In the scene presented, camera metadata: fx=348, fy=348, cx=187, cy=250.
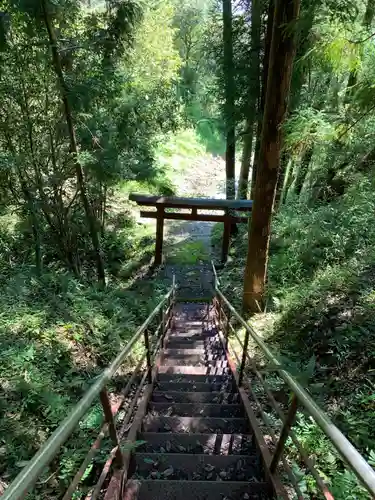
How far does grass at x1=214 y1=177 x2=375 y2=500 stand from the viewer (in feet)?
11.0

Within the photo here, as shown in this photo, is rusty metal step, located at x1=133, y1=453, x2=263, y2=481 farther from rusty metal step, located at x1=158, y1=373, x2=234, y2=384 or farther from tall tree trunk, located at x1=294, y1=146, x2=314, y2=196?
tall tree trunk, located at x1=294, y1=146, x2=314, y2=196

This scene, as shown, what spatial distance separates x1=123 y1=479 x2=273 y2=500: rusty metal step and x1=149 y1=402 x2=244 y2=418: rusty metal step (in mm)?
1257

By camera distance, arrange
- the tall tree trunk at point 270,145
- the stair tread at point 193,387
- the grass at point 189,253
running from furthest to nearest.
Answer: the grass at point 189,253
the tall tree trunk at point 270,145
the stair tread at point 193,387

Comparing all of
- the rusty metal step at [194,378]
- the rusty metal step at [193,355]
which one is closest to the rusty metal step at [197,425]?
the rusty metal step at [194,378]

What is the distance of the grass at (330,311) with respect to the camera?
3.35 meters

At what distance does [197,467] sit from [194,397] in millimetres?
1421

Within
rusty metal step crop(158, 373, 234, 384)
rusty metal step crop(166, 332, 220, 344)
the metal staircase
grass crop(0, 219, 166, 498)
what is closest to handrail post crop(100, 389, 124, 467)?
the metal staircase

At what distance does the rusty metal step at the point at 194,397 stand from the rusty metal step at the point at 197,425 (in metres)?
0.58

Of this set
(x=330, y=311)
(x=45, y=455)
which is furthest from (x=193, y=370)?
(x=45, y=455)

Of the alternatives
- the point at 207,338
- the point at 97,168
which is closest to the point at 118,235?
the point at 97,168

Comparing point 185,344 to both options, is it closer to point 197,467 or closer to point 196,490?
point 197,467

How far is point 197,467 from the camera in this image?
2779 millimetres

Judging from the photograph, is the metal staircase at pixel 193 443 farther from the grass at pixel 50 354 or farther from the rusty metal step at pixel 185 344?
the rusty metal step at pixel 185 344

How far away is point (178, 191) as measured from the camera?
1923cm
